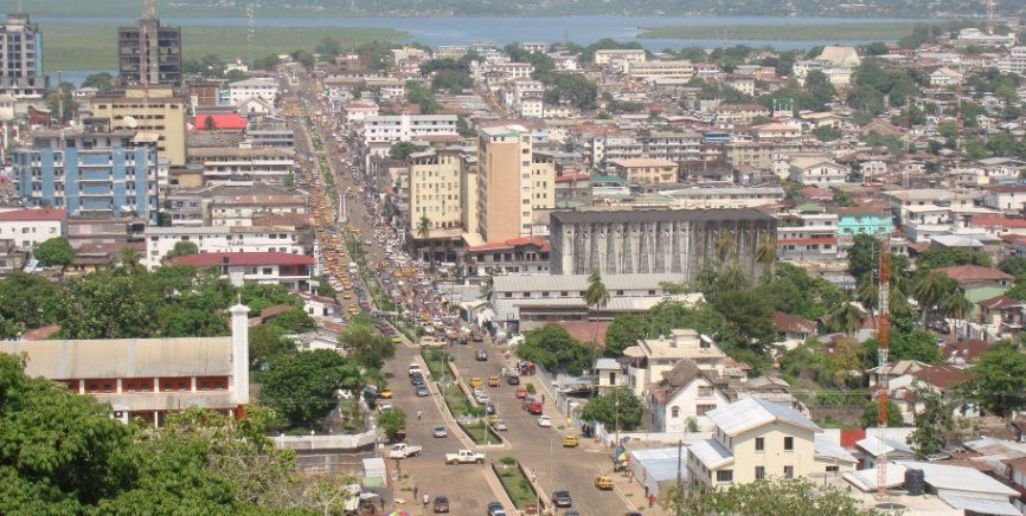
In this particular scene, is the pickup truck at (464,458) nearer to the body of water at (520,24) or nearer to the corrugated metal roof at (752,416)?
the corrugated metal roof at (752,416)

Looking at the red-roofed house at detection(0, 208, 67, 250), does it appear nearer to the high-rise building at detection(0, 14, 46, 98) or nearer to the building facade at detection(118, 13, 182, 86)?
the building facade at detection(118, 13, 182, 86)

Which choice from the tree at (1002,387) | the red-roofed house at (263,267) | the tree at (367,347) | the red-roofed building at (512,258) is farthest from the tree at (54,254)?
the tree at (1002,387)

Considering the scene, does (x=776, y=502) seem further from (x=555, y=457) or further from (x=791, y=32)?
(x=791, y=32)

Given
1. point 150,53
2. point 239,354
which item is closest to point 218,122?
point 150,53

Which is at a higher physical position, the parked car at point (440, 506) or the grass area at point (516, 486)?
the parked car at point (440, 506)

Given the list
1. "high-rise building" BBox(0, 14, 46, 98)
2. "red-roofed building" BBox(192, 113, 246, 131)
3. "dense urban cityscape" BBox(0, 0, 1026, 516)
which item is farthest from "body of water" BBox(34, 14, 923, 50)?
"red-roofed building" BBox(192, 113, 246, 131)

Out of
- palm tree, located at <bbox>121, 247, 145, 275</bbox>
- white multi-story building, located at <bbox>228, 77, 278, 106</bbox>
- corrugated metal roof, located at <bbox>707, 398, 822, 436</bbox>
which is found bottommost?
palm tree, located at <bbox>121, 247, 145, 275</bbox>

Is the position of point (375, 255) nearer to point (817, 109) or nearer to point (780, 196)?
point (780, 196)
